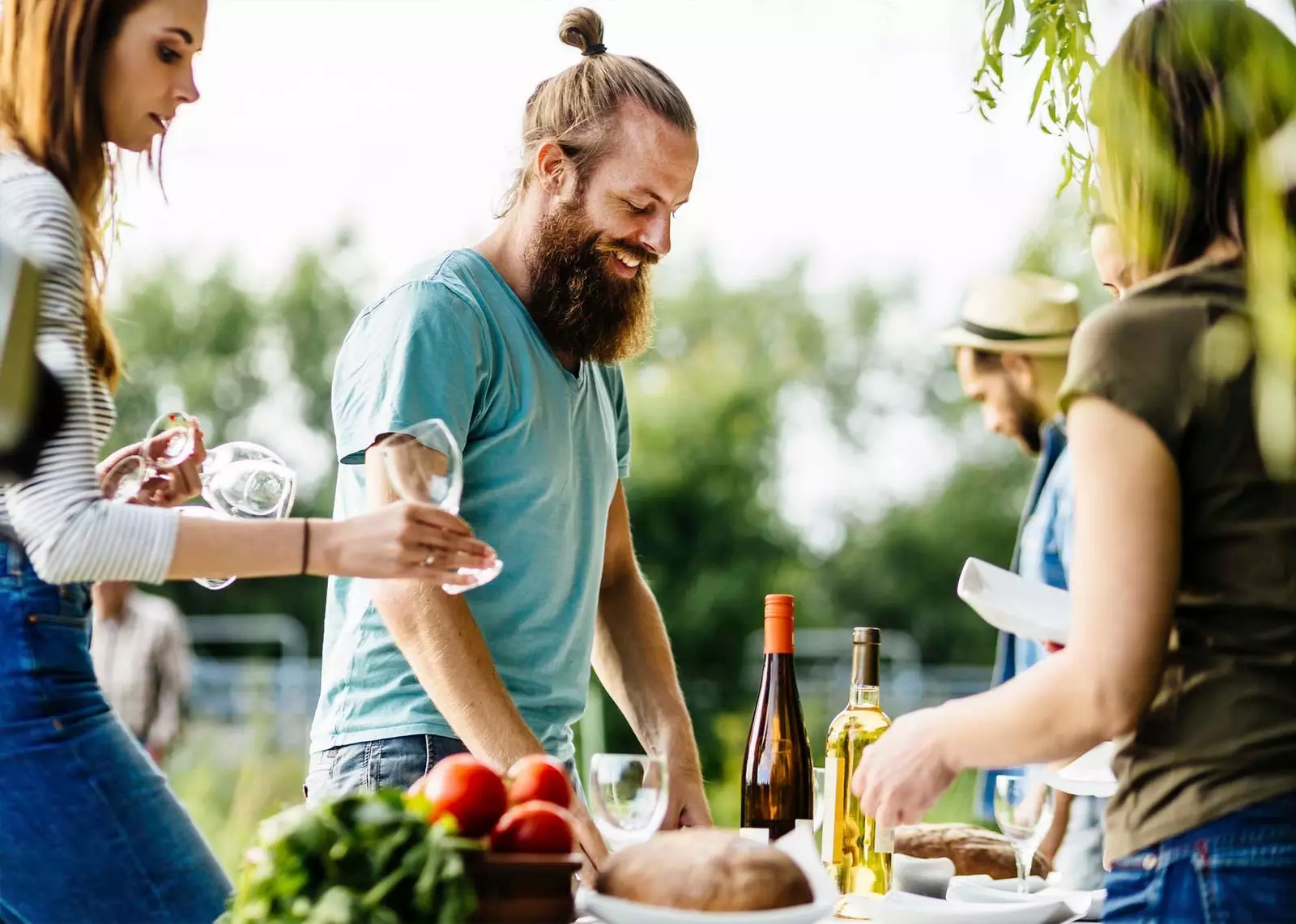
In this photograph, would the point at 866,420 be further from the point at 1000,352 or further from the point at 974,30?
the point at 974,30

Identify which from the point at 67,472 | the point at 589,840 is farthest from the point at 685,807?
the point at 67,472

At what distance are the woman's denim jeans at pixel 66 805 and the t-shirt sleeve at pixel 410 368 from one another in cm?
57

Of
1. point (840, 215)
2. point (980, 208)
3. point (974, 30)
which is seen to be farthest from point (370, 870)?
point (840, 215)

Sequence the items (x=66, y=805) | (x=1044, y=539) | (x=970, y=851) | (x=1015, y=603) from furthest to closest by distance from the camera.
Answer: (x=1044, y=539) < (x=970, y=851) < (x=1015, y=603) < (x=66, y=805)

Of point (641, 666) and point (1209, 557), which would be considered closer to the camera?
point (1209, 557)

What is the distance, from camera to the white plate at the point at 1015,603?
182 centimetres

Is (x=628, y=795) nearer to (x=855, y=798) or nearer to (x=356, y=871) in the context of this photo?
(x=356, y=871)

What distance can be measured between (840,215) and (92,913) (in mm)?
19704

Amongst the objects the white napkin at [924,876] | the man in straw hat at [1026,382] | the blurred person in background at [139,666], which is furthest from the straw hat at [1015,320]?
the blurred person in background at [139,666]

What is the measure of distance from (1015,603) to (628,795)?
0.58 metres

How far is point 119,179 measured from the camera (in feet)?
6.16

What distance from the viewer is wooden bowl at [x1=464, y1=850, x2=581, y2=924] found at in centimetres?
137

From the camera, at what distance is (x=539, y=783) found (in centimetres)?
151

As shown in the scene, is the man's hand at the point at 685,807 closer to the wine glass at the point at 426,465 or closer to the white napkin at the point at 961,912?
the white napkin at the point at 961,912
